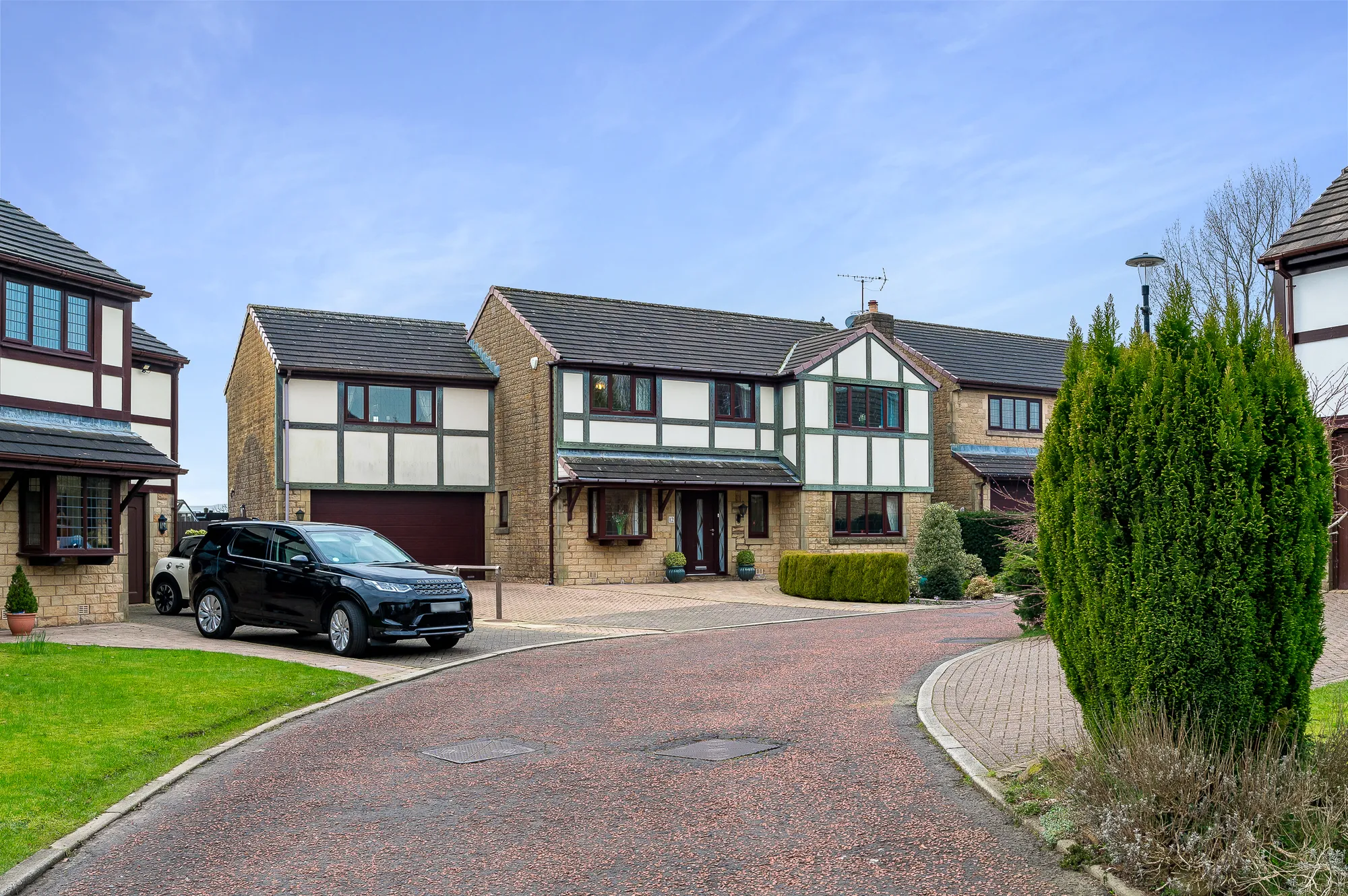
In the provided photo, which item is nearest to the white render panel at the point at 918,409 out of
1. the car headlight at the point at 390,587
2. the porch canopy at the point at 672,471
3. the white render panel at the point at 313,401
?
the porch canopy at the point at 672,471

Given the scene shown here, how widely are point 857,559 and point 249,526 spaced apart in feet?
45.1

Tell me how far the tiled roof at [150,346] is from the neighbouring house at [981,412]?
69.2ft

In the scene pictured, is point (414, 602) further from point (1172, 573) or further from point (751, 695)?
point (1172, 573)

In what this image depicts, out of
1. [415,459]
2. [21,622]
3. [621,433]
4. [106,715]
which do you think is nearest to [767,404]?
[621,433]

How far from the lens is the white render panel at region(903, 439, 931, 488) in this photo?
114 ft

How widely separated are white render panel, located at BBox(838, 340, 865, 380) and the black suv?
60.8ft

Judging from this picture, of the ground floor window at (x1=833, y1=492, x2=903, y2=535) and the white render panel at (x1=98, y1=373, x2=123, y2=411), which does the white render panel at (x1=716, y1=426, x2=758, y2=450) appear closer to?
the ground floor window at (x1=833, y1=492, x2=903, y2=535)

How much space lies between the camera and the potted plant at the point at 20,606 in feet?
55.5

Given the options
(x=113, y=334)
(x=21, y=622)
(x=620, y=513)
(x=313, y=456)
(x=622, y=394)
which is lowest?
(x=21, y=622)

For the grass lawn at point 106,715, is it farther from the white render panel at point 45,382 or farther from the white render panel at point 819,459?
the white render panel at point 819,459

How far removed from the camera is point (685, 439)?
3222 centimetres

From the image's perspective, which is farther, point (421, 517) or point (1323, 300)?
point (421, 517)

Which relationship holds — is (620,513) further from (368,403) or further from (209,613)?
(209,613)

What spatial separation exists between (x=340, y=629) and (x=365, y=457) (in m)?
15.6
